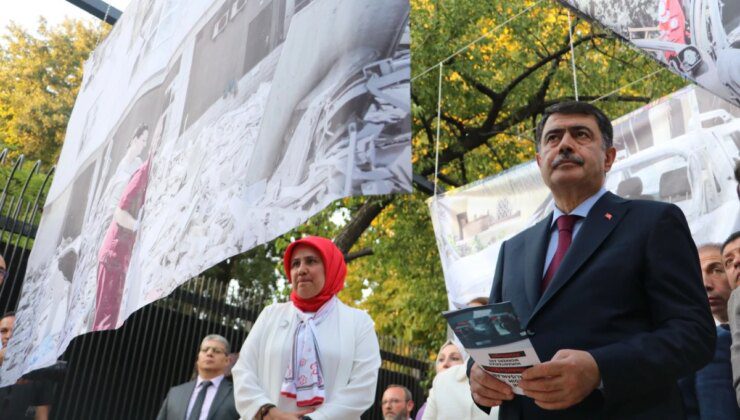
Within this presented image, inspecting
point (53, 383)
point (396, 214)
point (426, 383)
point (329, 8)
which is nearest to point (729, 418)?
point (329, 8)

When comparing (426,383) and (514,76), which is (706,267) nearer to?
(426,383)

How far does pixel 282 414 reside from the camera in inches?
133

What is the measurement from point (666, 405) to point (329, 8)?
9.31 feet

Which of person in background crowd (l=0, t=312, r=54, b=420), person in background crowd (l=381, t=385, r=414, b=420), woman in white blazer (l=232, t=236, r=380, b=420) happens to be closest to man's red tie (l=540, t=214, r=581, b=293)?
woman in white blazer (l=232, t=236, r=380, b=420)

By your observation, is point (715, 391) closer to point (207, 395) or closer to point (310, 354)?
point (310, 354)

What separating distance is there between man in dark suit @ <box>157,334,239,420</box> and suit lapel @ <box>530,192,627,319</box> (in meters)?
3.93

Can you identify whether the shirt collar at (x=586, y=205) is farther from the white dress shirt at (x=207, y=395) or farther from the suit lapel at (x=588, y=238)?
the white dress shirt at (x=207, y=395)

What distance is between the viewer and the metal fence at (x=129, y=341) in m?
7.58

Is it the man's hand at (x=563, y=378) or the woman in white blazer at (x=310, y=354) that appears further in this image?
the woman in white blazer at (x=310, y=354)

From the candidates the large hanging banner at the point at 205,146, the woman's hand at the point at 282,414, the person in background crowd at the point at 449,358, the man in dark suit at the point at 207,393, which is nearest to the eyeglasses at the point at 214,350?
the man in dark suit at the point at 207,393

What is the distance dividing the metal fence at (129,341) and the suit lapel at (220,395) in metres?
2.31

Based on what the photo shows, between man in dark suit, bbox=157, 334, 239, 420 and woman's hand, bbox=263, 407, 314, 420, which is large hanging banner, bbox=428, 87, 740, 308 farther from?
woman's hand, bbox=263, 407, 314, 420

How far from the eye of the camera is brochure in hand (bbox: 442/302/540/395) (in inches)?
63.2

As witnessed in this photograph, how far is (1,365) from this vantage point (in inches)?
244
